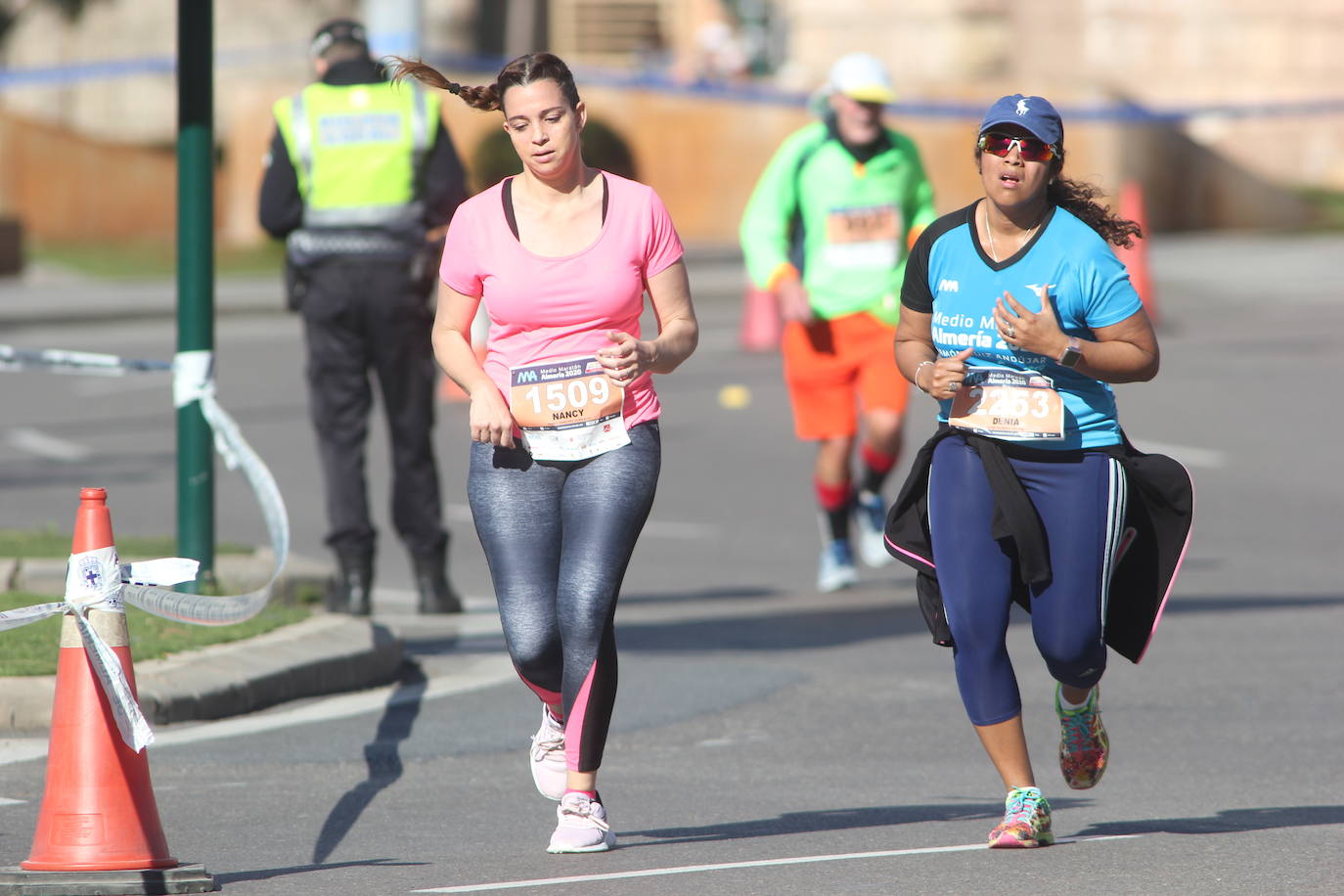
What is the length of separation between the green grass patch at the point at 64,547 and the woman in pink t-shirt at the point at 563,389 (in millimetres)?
3456

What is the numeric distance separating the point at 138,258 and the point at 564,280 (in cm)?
2453

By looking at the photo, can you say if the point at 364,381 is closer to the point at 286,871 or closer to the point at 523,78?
the point at 523,78

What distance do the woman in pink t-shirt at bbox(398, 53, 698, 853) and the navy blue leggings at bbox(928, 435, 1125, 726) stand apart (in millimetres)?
717

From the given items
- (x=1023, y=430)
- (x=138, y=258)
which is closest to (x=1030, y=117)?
(x=1023, y=430)

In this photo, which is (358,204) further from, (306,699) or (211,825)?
(211,825)

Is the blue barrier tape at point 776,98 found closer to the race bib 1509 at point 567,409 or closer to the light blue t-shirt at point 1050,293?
the light blue t-shirt at point 1050,293

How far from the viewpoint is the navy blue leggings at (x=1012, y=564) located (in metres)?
5.52

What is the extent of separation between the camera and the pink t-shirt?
5.54 meters

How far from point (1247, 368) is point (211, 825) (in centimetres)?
1365

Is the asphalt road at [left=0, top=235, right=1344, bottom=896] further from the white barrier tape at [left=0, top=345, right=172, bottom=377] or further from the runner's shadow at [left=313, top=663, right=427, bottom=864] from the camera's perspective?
the white barrier tape at [left=0, top=345, right=172, bottom=377]

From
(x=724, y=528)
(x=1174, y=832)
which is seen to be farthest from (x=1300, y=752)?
(x=724, y=528)

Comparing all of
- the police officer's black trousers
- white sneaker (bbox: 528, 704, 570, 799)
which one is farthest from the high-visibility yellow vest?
white sneaker (bbox: 528, 704, 570, 799)

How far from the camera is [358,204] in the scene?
8984 millimetres

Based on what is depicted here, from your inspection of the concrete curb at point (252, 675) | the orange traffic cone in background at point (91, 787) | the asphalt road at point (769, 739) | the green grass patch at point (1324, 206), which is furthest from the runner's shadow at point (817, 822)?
the green grass patch at point (1324, 206)
